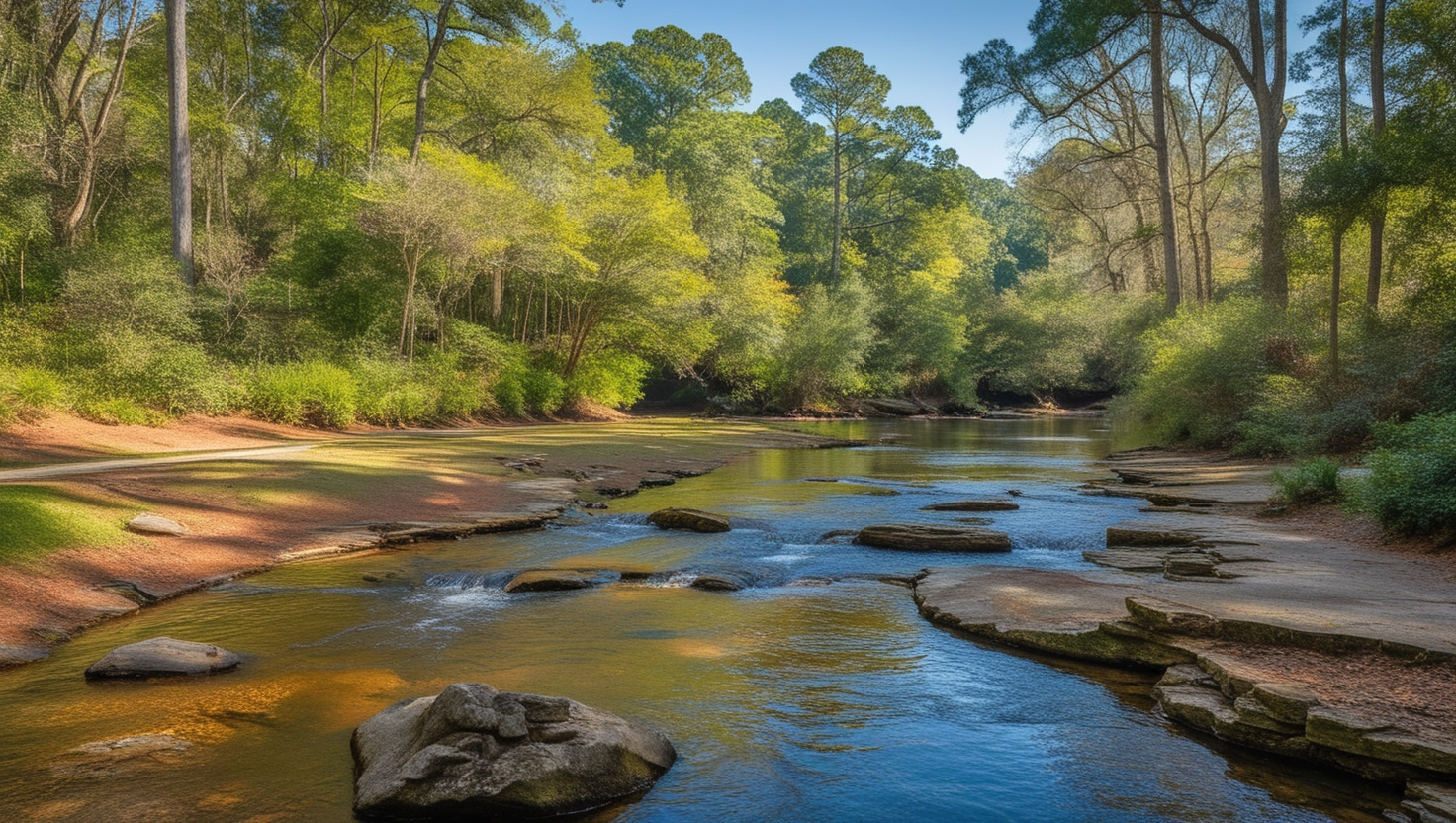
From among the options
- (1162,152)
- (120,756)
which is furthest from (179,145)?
(1162,152)

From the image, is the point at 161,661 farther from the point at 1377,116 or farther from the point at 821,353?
the point at 821,353

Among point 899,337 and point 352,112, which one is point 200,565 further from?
point 899,337

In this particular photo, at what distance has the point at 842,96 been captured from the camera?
56.0 meters

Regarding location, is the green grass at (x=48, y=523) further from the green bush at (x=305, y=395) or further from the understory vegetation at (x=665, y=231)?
the green bush at (x=305, y=395)

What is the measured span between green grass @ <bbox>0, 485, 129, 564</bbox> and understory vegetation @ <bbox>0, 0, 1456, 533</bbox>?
316 inches

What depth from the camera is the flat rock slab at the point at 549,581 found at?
9242 millimetres

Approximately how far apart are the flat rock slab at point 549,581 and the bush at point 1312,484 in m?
10.4

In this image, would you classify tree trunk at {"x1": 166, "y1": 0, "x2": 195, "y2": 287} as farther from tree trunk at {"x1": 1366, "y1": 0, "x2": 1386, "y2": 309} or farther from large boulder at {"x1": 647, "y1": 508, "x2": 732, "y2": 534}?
tree trunk at {"x1": 1366, "y1": 0, "x2": 1386, "y2": 309}

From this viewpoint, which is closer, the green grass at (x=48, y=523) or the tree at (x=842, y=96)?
the green grass at (x=48, y=523)

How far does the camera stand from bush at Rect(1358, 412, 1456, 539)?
8883 millimetres

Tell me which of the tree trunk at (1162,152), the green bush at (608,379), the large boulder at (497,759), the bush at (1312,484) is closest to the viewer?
the large boulder at (497,759)

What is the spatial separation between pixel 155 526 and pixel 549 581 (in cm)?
509

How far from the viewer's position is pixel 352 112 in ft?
127

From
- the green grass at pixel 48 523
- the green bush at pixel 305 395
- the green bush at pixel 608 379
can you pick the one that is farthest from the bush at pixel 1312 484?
the green bush at pixel 608 379
